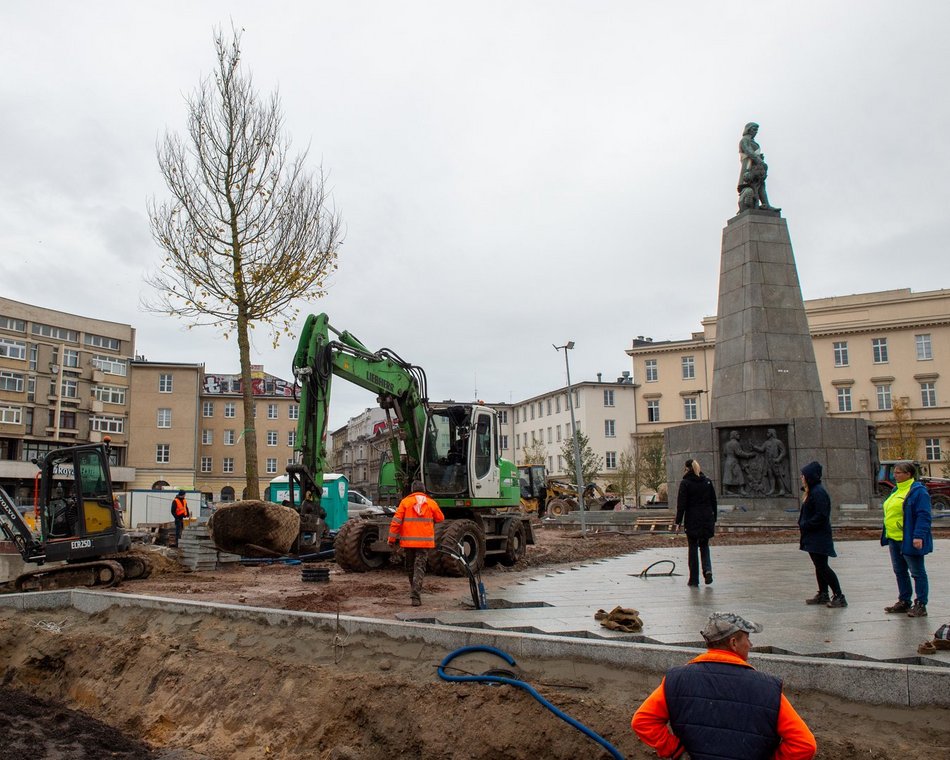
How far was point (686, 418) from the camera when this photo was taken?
75812mm

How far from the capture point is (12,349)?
195 ft

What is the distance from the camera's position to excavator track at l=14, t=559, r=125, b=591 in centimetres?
1279

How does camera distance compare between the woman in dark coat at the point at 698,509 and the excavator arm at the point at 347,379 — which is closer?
the woman in dark coat at the point at 698,509

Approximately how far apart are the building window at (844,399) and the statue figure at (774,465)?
48.2 m

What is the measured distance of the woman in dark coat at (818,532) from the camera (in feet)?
28.2

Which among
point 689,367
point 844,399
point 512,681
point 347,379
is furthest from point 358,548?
point 689,367

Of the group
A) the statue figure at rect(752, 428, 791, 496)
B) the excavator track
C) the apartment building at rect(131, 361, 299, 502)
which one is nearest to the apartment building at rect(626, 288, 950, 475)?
the statue figure at rect(752, 428, 791, 496)

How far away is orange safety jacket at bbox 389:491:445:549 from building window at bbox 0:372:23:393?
189ft

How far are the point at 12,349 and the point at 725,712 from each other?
6522 cm

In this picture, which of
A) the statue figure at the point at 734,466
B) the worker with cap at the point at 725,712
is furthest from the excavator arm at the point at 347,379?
the statue figure at the point at 734,466

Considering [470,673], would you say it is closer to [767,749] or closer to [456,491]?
[767,749]

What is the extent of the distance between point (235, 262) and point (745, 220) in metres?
13.9

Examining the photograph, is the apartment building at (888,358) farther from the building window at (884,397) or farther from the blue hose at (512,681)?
the blue hose at (512,681)

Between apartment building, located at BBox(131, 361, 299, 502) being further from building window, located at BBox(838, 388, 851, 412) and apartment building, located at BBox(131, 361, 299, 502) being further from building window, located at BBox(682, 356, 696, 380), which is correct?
building window, located at BBox(838, 388, 851, 412)
